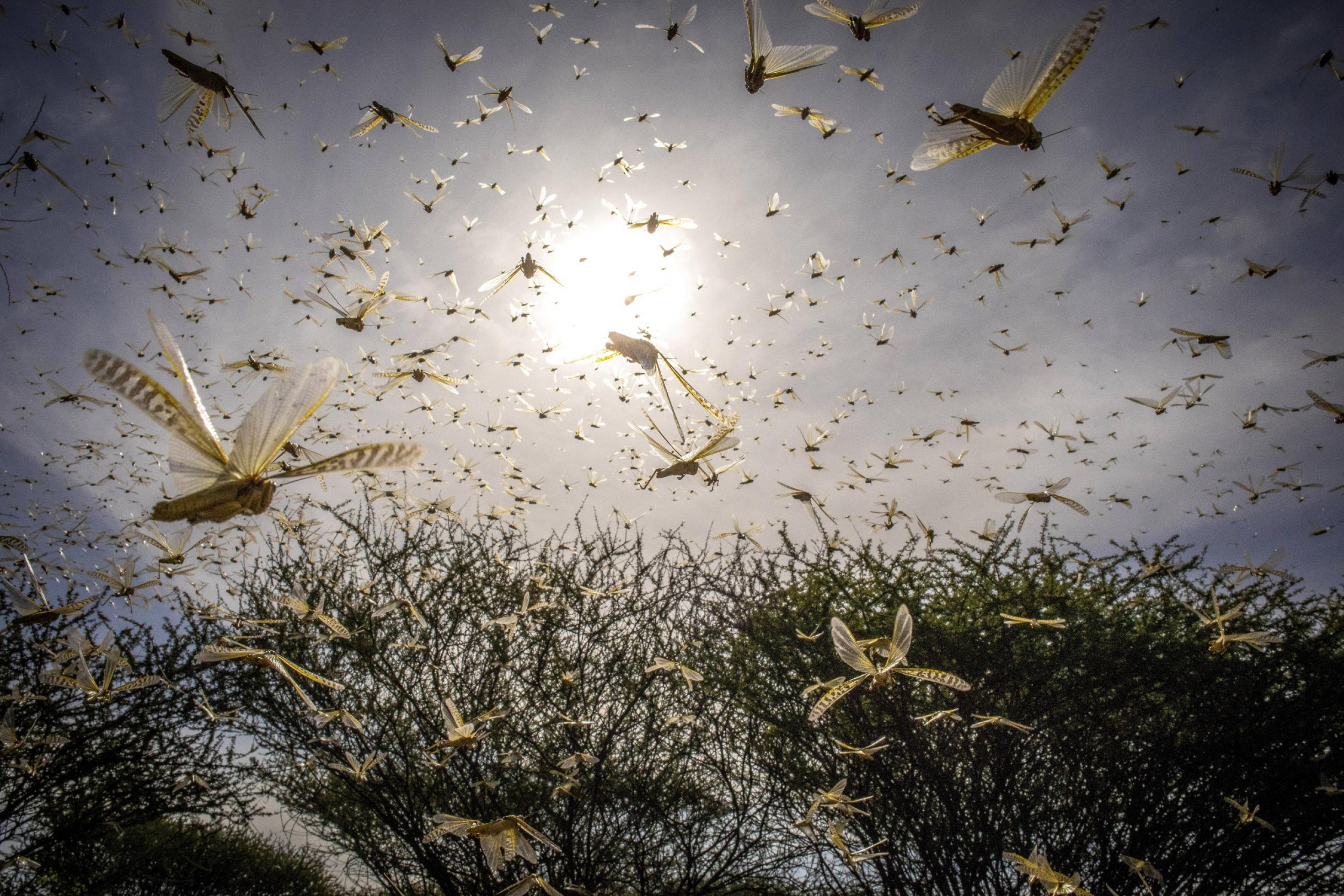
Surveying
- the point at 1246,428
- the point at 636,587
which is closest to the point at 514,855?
the point at 636,587

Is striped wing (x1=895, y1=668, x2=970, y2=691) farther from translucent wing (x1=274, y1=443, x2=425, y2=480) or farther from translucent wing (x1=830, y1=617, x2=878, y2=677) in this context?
translucent wing (x1=274, y1=443, x2=425, y2=480)

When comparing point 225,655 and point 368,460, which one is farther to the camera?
point 225,655

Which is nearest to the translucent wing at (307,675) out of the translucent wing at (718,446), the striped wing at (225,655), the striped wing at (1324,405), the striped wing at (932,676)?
the striped wing at (225,655)

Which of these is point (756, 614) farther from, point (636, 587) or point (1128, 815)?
point (1128, 815)

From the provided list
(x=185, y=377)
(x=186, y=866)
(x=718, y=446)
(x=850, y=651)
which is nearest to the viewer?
(x=185, y=377)

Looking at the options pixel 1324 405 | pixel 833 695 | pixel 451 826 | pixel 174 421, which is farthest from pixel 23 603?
pixel 1324 405

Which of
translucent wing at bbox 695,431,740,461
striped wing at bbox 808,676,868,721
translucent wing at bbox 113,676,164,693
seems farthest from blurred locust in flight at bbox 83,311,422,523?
translucent wing at bbox 113,676,164,693

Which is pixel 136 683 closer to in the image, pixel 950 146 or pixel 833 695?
pixel 833 695
